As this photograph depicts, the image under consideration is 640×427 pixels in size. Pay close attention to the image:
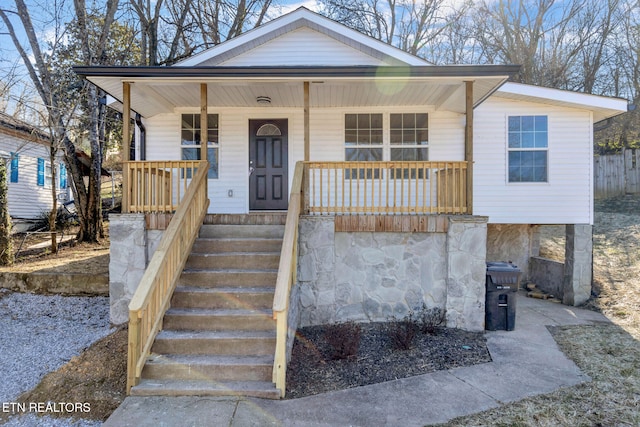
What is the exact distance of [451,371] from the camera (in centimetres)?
424

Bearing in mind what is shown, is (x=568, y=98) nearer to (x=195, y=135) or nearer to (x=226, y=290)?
(x=226, y=290)

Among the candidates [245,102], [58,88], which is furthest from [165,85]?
[58,88]

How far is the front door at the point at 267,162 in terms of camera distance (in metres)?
8.09

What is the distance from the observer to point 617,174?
1378 cm

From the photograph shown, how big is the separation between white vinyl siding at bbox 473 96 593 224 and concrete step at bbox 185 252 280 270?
4881mm

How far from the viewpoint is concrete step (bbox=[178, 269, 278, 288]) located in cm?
501

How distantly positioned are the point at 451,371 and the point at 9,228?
9580 mm

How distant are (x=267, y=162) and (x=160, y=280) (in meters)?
4.29

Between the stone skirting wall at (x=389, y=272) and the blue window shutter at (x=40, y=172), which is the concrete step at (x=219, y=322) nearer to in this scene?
the stone skirting wall at (x=389, y=272)

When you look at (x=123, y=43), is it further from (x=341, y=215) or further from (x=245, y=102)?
(x=341, y=215)

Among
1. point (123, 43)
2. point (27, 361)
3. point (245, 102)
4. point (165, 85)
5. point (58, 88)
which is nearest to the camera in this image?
point (27, 361)

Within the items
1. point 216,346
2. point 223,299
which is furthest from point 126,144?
point 216,346

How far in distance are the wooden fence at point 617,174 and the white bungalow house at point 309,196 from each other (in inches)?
278

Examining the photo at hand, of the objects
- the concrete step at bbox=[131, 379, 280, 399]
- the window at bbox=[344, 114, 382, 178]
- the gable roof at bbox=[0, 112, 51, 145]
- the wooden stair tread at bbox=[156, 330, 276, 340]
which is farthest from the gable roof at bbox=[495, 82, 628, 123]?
the gable roof at bbox=[0, 112, 51, 145]
